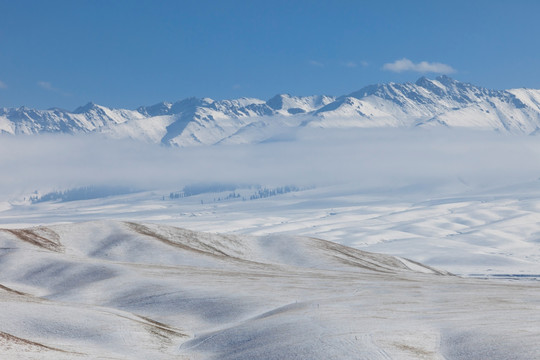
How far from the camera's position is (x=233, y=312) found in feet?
212

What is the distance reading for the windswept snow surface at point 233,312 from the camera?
4316cm

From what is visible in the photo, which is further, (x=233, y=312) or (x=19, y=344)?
(x=233, y=312)

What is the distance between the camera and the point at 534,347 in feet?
127

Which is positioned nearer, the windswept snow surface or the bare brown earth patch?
the bare brown earth patch

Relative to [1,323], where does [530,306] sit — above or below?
below

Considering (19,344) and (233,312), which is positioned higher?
(19,344)

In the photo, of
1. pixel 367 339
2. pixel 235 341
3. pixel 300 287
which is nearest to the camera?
pixel 367 339

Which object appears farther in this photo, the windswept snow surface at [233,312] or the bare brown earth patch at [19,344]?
the windswept snow surface at [233,312]

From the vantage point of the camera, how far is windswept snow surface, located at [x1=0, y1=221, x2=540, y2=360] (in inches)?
1699

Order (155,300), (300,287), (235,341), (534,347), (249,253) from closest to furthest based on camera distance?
1. (534,347)
2. (235,341)
3. (155,300)
4. (300,287)
5. (249,253)

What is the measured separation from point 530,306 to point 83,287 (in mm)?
52017

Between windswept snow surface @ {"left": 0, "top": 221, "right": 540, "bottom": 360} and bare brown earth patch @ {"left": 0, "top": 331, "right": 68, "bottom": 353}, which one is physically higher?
bare brown earth patch @ {"left": 0, "top": 331, "right": 68, "bottom": 353}

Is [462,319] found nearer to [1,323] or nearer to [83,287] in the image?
[1,323]

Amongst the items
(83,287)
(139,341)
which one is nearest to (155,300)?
(83,287)
